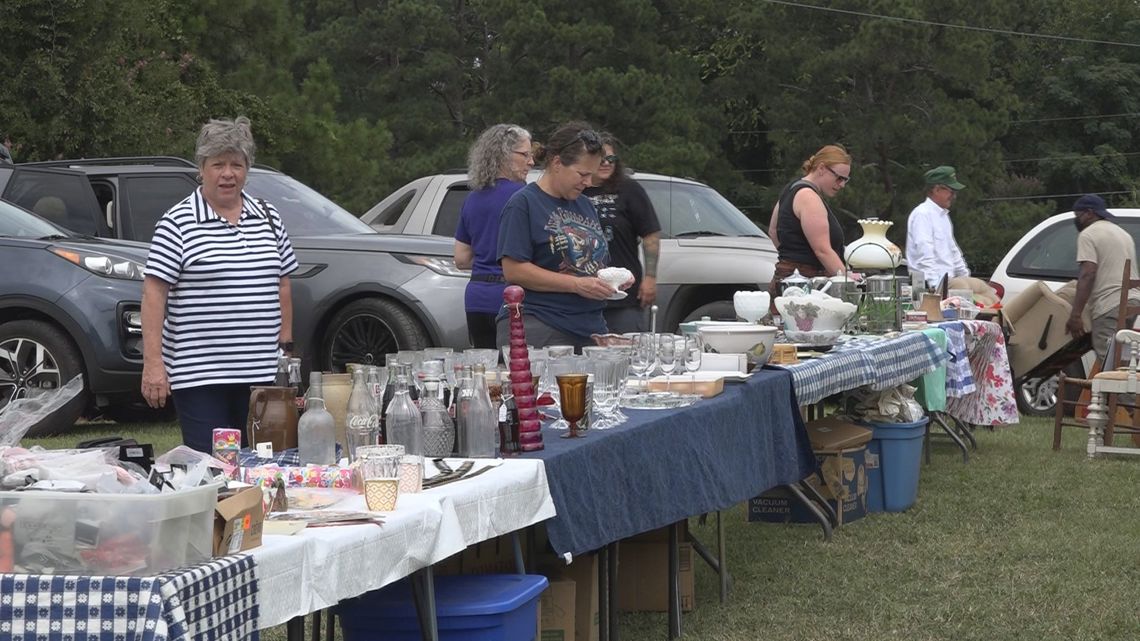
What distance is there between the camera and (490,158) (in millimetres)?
7539

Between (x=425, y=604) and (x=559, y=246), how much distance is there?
2601 mm

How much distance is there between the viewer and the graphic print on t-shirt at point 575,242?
604 centimetres

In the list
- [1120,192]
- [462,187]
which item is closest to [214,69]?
[462,187]

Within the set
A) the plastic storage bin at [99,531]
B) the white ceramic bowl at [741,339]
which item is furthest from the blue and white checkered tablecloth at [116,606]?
the white ceramic bowl at [741,339]

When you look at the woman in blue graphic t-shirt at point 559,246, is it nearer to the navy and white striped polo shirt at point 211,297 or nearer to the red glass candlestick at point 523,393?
the navy and white striped polo shirt at point 211,297

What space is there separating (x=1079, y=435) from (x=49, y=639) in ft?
31.6

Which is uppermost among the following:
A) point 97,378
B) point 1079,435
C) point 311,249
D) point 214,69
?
point 214,69

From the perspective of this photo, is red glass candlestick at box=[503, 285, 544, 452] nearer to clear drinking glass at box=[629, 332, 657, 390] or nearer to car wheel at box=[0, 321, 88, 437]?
clear drinking glass at box=[629, 332, 657, 390]

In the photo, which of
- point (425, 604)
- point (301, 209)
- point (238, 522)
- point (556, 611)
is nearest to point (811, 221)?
point (301, 209)

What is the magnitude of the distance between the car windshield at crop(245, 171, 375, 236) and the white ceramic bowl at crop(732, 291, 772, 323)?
4.55 meters

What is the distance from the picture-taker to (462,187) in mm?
11695

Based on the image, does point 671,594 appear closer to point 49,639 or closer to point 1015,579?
point 1015,579

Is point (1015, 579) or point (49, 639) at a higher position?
point (49, 639)

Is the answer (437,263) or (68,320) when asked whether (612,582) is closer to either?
(437,263)
